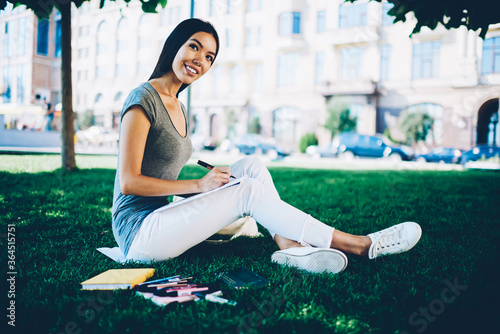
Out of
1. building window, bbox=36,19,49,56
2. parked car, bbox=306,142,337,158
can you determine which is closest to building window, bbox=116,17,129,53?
parked car, bbox=306,142,337,158

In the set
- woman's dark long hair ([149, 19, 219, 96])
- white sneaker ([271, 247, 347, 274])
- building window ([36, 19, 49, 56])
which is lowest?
white sneaker ([271, 247, 347, 274])

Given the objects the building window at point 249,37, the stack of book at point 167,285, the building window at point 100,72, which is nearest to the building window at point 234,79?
the building window at point 249,37

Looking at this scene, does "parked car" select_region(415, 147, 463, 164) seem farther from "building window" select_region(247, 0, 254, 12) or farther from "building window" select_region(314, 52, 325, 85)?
"building window" select_region(247, 0, 254, 12)

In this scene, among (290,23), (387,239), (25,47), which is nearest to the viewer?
(387,239)

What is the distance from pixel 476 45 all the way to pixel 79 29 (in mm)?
33663

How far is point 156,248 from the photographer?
82.4 inches

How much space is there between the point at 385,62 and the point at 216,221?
2472cm

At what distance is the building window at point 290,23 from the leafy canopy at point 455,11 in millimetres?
23734

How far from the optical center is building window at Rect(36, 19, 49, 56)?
29.9 ft

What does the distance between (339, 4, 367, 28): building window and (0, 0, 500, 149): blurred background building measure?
0.07 meters

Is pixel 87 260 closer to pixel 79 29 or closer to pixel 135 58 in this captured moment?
pixel 135 58

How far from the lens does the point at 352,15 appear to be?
78.6ft

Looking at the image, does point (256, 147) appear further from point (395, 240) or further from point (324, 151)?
point (395, 240)

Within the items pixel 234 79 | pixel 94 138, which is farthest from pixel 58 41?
pixel 234 79
